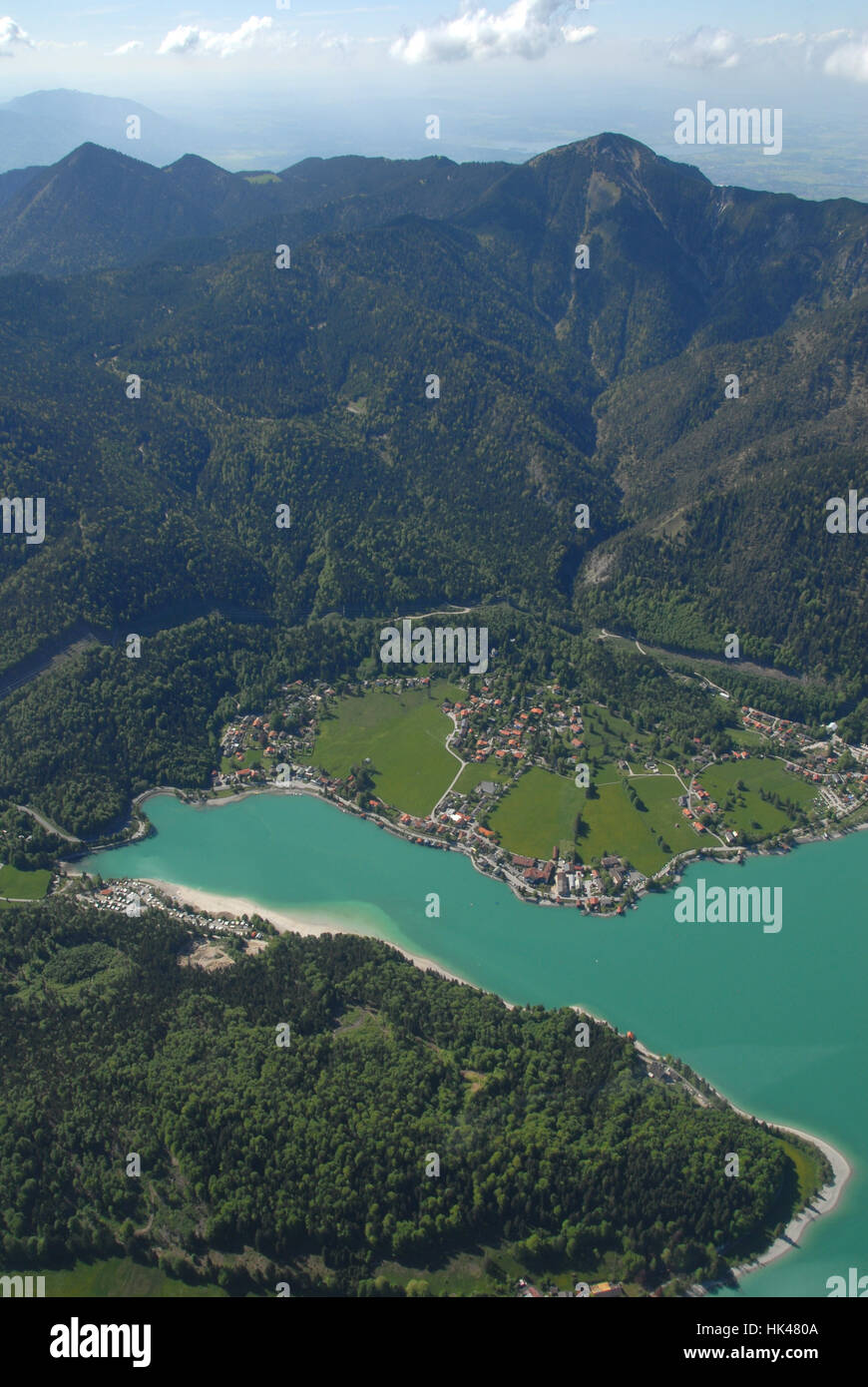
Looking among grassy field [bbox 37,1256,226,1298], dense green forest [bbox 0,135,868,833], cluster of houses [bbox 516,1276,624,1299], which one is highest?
dense green forest [bbox 0,135,868,833]

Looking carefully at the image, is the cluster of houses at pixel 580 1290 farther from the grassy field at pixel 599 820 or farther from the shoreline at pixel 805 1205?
the grassy field at pixel 599 820

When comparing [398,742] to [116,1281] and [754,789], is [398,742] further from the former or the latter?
[116,1281]

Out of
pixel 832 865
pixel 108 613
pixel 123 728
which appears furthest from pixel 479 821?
pixel 108 613

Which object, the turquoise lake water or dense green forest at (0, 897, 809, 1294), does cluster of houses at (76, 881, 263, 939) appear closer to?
the turquoise lake water

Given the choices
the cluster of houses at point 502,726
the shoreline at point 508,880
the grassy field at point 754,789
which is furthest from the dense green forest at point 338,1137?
the cluster of houses at point 502,726

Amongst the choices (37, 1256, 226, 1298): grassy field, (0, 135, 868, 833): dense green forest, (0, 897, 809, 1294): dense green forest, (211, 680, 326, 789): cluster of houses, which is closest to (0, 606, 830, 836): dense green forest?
(0, 135, 868, 833): dense green forest

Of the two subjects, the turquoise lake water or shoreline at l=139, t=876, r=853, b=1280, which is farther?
the turquoise lake water
